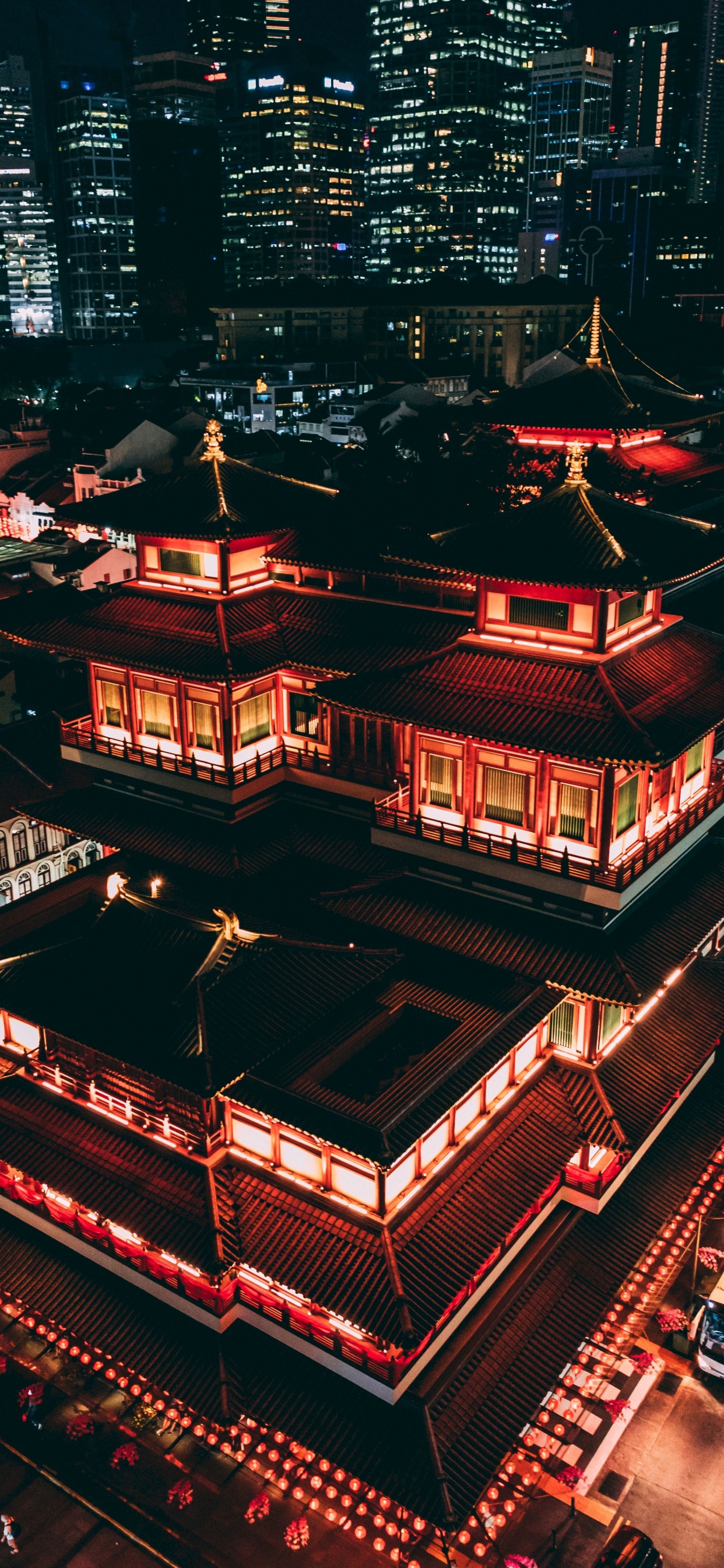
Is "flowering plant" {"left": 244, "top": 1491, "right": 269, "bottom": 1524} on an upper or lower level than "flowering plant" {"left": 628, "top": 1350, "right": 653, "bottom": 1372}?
upper

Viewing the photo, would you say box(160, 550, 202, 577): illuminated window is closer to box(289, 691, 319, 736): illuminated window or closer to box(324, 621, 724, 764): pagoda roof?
box(289, 691, 319, 736): illuminated window

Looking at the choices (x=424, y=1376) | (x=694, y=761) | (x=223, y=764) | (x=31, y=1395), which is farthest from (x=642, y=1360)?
(x=223, y=764)

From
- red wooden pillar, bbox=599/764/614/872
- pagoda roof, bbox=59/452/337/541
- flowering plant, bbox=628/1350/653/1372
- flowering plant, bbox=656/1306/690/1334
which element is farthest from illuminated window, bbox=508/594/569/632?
flowering plant, bbox=628/1350/653/1372

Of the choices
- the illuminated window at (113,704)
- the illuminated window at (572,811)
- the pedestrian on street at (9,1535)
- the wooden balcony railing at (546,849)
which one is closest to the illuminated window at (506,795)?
the wooden balcony railing at (546,849)

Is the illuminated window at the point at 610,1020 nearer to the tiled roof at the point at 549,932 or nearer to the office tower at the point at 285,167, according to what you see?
the tiled roof at the point at 549,932

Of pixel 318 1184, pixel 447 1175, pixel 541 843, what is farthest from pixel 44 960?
pixel 541 843

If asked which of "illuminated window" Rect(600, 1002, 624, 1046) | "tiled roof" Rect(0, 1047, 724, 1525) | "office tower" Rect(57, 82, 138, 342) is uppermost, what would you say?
"office tower" Rect(57, 82, 138, 342)
